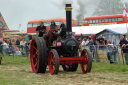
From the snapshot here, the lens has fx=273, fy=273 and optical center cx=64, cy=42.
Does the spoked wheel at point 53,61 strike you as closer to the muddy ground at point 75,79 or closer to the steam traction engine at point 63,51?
the steam traction engine at point 63,51

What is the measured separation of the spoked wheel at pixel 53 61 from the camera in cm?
780

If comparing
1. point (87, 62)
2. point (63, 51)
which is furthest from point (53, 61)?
point (87, 62)

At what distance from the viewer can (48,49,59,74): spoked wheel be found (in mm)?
7797

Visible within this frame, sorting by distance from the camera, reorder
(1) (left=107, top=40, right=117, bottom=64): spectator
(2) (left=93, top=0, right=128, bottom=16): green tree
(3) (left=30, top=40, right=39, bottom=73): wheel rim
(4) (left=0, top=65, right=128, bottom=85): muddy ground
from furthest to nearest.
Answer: (2) (left=93, top=0, right=128, bottom=16): green tree, (1) (left=107, top=40, right=117, bottom=64): spectator, (3) (left=30, top=40, right=39, bottom=73): wheel rim, (4) (left=0, top=65, right=128, bottom=85): muddy ground

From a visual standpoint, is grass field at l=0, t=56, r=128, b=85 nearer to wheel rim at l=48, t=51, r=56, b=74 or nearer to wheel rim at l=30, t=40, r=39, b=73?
wheel rim at l=48, t=51, r=56, b=74

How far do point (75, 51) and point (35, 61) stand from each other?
166cm

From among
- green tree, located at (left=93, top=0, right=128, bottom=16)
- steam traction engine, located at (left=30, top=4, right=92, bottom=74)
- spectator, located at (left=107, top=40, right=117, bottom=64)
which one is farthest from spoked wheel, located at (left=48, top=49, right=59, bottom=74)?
green tree, located at (left=93, top=0, right=128, bottom=16)

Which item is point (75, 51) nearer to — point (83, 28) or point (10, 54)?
point (10, 54)

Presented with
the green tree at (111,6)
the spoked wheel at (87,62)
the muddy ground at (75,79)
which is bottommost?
the muddy ground at (75,79)

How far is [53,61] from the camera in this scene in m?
8.12

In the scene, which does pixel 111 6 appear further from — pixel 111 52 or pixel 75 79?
pixel 75 79

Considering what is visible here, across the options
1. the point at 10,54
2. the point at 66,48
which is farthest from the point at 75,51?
the point at 10,54

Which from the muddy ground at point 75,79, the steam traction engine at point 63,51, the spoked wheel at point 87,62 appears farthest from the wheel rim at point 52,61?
the spoked wheel at point 87,62

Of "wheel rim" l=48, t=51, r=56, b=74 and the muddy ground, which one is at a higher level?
"wheel rim" l=48, t=51, r=56, b=74
